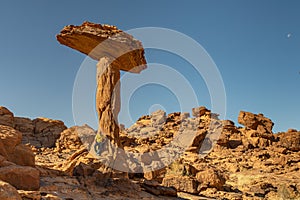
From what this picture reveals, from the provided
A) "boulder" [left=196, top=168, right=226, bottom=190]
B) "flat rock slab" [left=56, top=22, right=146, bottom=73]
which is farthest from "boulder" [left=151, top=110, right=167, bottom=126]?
"flat rock slab" [left=56, top=22, right=146, bottom=73]

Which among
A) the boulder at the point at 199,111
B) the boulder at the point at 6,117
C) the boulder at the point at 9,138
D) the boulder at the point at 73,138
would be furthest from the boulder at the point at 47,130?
the boulder at the point at 9,138

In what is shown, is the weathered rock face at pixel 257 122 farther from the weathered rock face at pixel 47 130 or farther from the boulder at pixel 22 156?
the boulder at pixel 22 156

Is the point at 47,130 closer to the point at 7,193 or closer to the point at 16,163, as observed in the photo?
the point at 16,163

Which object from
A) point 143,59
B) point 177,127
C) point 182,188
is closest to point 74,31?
A: point 143,59

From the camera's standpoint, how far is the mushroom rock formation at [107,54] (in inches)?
319

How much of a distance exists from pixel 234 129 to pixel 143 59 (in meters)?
23.6

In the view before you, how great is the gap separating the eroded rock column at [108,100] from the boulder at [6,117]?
1712 centimetres

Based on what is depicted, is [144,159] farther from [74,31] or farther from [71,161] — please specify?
[74,31]

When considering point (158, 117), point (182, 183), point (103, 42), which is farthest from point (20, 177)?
point (158, 117)

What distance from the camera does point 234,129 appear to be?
2989cm

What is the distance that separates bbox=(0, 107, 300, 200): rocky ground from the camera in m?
5.28

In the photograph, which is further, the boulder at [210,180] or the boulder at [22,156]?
the boulder at [210,180]

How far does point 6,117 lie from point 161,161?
51.4 feet

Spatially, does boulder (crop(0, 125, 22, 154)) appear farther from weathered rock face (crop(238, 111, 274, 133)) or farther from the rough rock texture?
weathered rock face (crop(238, 111, 274, 133))
